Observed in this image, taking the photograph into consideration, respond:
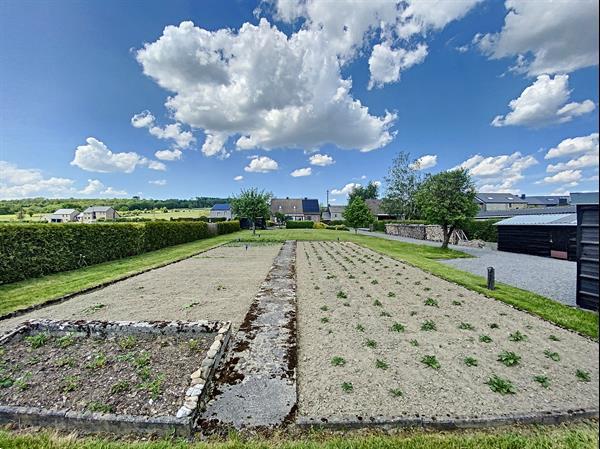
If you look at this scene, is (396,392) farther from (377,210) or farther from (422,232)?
(377,210)

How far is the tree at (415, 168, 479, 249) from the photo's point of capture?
16016mm

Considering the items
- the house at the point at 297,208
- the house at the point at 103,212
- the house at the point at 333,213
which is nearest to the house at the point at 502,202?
the house at the point at 333,213

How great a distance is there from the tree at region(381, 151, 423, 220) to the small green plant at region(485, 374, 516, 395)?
136ft

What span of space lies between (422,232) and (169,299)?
2498 cm

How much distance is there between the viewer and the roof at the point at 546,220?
13.2m

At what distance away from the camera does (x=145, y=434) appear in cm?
260

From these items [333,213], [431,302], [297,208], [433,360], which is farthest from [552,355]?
[333,213]

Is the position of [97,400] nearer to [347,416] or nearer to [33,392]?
[33,392]

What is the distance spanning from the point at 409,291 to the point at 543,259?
33.7 ft

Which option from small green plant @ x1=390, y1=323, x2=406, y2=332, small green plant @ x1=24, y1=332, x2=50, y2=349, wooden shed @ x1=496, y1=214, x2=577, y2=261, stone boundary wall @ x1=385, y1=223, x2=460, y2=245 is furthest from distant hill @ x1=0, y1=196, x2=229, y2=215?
stone boundary wall @ x1=385, y1=223, x2=460, y2=245

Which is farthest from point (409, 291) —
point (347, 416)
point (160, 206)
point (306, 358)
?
point (160, 206)

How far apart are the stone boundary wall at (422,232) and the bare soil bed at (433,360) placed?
18.8 meters

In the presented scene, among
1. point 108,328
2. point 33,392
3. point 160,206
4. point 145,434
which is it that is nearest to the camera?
point 145,434

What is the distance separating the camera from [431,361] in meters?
3.75
